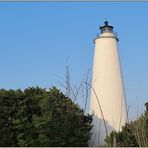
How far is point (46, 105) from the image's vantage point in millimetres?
18297

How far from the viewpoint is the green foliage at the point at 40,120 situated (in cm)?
1675

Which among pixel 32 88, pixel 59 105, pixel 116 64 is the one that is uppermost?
pixel 116 64

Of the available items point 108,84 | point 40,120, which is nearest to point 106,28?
point 108,84

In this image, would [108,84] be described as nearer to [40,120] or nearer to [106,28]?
[106,28]

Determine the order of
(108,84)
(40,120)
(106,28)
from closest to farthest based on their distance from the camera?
1. (40,120)
2. (108,84)
3. (106,28)

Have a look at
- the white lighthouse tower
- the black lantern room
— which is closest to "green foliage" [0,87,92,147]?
the white lighthouse tower

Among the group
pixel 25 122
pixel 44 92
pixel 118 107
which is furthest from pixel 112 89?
pixel 25 122

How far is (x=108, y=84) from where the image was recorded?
74.2 feet

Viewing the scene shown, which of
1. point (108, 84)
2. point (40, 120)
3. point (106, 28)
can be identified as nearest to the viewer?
point (40, 120)

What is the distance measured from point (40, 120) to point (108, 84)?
649cm

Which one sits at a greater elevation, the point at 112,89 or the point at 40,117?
the point at 112,89

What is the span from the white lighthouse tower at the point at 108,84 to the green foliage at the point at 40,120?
2361 mm

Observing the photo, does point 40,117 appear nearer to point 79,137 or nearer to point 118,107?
point 79,137

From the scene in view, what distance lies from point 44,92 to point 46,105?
130 centimetres
